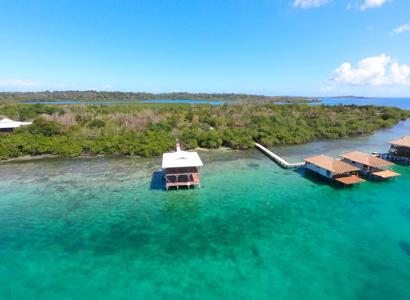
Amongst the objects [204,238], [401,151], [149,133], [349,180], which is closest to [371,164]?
[349,180]

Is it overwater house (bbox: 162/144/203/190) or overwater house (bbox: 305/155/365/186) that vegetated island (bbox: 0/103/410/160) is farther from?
overwater house (bbox: 305/155/365/186)

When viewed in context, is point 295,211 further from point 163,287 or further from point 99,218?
point 99,218

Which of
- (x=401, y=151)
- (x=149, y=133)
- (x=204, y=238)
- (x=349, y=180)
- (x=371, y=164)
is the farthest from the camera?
(x=149, y=133)

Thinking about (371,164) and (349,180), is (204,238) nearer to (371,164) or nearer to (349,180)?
(349,180)

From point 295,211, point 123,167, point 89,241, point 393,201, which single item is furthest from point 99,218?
point 393,201

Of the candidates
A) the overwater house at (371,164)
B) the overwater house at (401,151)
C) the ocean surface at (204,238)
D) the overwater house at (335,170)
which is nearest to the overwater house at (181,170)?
the ocean surface at (204,238)

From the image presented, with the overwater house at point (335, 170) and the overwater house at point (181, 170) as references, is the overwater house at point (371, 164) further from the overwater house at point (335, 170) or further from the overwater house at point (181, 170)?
the overwater house at point (181, 170)

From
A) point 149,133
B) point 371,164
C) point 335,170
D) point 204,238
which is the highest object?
point 149,133
